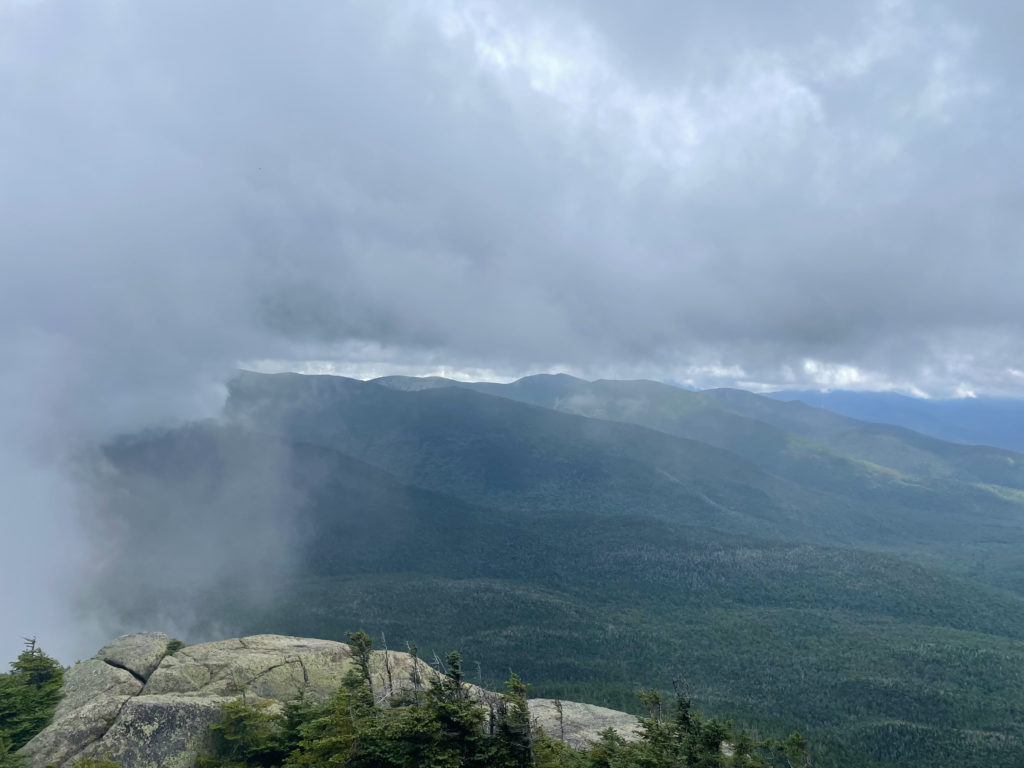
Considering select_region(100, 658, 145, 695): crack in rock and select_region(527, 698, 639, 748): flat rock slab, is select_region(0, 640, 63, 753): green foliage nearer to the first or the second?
select_region(100, 658, 145, 695): crack in rock

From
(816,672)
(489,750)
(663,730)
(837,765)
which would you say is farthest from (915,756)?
(489,750)

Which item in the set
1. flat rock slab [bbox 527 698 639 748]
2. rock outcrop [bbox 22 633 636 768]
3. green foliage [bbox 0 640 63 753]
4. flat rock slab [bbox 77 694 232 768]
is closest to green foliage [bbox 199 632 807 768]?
flat rock slab [bbox 77 694 232 768]

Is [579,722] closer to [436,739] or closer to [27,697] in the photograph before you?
[436,739]

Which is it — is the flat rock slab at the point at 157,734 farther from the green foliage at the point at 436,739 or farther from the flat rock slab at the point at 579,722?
the flat rock slab at the point at 579,722

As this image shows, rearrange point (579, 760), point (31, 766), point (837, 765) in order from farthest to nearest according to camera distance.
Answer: point (837, 765) → point (31, 766) → point (579, 760)

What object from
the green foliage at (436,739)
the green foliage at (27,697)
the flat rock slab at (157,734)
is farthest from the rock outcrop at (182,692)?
the green foliage at (436,739)

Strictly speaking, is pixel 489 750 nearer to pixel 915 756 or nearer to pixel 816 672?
pixel 915 756
